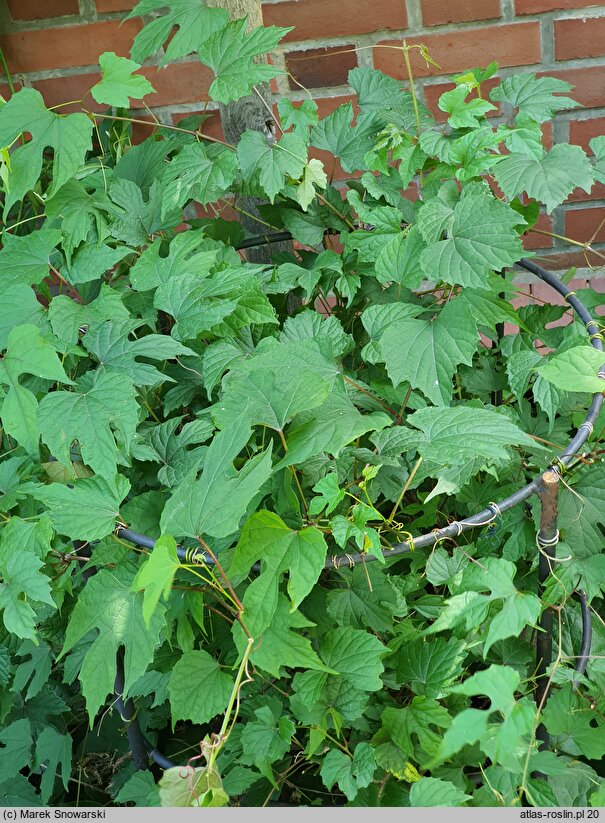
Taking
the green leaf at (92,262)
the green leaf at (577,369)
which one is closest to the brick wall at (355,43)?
the green leaf at (92,262)

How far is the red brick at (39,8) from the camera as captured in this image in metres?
1.47

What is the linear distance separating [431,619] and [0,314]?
0.64m

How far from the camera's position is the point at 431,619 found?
0.96 metres

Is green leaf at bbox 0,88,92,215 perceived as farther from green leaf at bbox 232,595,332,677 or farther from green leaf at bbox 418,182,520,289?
green leaf at bbox 232,595,332,677

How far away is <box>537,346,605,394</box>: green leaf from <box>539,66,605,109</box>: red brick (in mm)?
863

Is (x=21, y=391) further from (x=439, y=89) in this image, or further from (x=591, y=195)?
(x=591, y=195)

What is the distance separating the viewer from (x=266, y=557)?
0.72m

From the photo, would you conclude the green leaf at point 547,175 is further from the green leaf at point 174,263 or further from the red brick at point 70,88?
the red brick at point 70,88

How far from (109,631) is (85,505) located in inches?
5.1

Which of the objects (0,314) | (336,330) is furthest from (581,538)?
(0,314)

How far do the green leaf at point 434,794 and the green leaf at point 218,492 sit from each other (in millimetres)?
288

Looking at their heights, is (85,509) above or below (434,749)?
above
